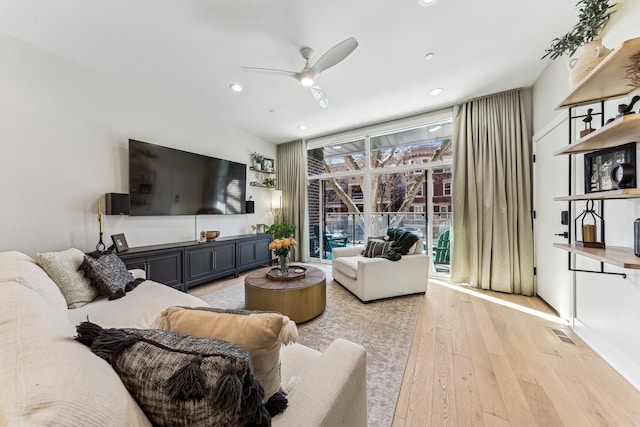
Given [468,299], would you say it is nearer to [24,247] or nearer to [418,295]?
[418,295]

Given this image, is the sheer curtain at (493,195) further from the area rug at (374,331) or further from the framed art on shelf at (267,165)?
the framed art on shelf at (267,165)

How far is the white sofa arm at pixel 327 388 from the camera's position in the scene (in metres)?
0.72

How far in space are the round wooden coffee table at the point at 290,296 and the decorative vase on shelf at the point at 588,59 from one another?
2623 mm

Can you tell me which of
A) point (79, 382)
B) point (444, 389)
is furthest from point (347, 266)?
point (79, 382)

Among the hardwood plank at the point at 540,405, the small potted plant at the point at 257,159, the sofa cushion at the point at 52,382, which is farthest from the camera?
the small potted plant at the point at 257,159

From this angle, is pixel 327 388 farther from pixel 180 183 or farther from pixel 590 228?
pixel 180 183

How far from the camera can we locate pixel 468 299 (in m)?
2.97

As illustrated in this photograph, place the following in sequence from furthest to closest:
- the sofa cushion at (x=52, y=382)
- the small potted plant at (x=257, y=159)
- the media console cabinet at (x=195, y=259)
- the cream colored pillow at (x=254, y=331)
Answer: the small potted plant at (x=257, y=159), the media console cabinet at (x=195, y=259), the cream colored pillow at (x=254, y=331), the sofa cushion at (x=52, y=382)

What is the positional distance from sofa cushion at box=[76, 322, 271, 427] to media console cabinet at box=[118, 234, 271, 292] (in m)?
2.59

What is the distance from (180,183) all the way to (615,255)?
14.7 feet

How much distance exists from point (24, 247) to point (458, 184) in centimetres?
520

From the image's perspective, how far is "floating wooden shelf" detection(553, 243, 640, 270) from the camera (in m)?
1.25

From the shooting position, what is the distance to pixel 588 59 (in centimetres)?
154

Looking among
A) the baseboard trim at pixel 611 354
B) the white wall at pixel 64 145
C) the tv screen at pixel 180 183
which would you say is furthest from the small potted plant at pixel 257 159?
the baseboard trim at pixel 611 354
